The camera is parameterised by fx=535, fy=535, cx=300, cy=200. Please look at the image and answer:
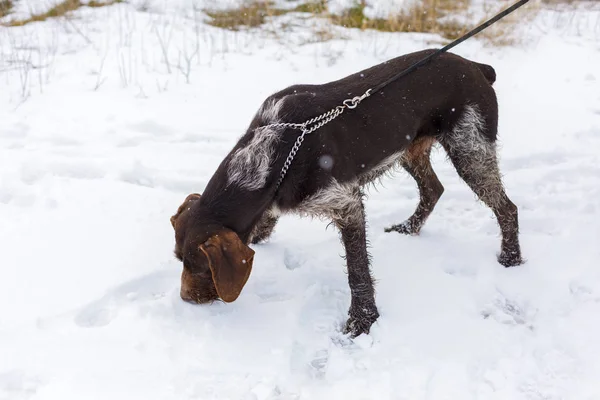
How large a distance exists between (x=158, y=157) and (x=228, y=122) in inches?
40.1

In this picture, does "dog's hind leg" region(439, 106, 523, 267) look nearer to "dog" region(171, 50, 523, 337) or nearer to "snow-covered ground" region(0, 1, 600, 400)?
"dog" region(171, 50, 523, 337)

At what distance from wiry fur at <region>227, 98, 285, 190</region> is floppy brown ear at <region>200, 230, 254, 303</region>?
327 millimetres

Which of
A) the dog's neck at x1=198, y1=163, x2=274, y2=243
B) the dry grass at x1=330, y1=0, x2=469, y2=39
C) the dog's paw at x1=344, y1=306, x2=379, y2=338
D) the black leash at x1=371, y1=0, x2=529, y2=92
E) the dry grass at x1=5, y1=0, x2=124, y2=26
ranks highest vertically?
the black leash at x1=371, y1=0, x2=529, y2=92

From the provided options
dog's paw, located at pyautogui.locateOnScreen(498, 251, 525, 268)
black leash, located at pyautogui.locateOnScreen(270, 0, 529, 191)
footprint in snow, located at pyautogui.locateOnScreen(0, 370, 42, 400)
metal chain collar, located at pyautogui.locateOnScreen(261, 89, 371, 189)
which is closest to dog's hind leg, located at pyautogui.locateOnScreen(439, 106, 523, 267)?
dog's paw, located at pyautogui.locateOnScreen(498, 251, 525, 268)

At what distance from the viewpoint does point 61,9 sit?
765cm

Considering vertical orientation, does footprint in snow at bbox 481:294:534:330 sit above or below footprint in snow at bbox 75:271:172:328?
below

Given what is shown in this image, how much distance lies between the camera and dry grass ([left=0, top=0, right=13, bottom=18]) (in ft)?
25.0

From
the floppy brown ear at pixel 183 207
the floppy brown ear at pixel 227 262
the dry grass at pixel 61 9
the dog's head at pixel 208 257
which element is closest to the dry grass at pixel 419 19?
the dry grass at pixel 61 9

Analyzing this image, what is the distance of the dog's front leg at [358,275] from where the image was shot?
2965 millimetres

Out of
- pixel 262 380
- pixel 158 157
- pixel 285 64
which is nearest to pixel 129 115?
pixel 158 157

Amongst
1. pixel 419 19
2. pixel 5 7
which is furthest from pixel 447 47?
pixel 5 7

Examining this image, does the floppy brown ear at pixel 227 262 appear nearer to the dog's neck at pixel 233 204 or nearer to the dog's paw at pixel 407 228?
the dog's neck at pixel 233 204

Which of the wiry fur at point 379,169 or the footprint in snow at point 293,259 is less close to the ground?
the wiry fur at point 379,169

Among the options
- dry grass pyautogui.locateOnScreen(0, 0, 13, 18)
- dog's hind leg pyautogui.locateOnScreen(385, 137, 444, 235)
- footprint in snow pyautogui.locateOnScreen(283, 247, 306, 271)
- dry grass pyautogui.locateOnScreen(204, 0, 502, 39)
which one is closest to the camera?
footprint in snow pyautogui.locateOnScreen(283, 247, 306, 271)
